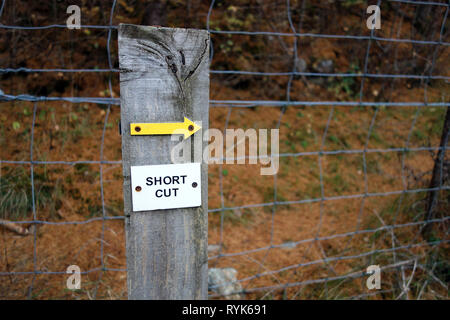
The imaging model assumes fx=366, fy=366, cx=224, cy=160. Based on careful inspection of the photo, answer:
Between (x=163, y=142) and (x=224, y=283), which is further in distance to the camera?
(x=224, y=283)

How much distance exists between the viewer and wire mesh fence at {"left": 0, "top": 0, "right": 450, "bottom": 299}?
1.99 meters

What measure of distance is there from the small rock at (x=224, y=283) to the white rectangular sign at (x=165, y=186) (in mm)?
1042

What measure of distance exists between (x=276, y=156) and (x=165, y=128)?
80.6 inches

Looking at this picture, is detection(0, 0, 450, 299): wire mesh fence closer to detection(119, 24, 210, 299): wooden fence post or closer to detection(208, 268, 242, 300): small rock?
detection(208, 268, 242, 300): small rock

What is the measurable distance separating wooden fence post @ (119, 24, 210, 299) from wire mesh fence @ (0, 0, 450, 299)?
20.9 inches

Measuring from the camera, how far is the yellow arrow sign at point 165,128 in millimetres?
911

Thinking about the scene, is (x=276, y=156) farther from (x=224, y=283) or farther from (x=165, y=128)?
(x=165, y=128)

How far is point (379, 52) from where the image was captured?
4516 mm

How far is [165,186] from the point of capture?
961 millimetres
